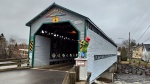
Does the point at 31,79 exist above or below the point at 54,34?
below

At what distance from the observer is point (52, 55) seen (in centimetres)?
1861

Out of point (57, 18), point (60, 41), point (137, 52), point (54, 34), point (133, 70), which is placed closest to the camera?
point (57, 18)

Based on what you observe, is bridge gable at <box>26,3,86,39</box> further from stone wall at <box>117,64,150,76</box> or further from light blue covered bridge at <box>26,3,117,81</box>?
stone wall at <box>117,64,150,76</box>

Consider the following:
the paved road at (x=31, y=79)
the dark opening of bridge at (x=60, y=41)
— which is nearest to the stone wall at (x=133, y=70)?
the dark opening of bridge at (x=60, y=41)

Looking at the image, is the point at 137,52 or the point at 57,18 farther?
the point at 137,52

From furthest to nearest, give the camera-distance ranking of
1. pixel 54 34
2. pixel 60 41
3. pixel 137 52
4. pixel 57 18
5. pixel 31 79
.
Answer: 1. pixel 137 52
2. pixel 60 41
3. pixel 54 34
4. pixel 57 18
5. pixel 31 79

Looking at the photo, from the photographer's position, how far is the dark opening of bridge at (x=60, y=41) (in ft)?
A: 55.1

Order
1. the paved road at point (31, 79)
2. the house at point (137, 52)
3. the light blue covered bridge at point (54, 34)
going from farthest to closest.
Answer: the house at point (137, 52)
the light blue covered bridge at point (54, 34)
the paved road at point (31, 79)

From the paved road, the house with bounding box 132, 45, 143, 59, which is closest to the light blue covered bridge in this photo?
the paved road

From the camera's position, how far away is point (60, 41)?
2136 centimetres

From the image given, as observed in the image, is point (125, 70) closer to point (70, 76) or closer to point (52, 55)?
point (52, 55)

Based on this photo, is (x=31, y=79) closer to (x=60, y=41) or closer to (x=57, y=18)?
(x=57, y=18)

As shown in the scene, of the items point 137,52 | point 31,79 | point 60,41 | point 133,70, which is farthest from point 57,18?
point 137,52

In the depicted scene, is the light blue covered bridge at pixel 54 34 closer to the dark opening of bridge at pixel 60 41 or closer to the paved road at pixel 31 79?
the dark opening of bridge at pixel 60 41
